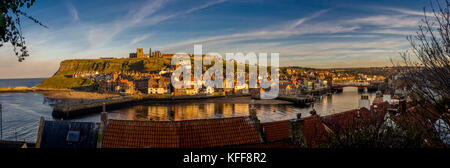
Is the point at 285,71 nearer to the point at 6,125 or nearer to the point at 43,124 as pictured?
the point at 6,125

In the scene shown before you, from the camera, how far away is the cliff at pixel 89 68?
135875mm

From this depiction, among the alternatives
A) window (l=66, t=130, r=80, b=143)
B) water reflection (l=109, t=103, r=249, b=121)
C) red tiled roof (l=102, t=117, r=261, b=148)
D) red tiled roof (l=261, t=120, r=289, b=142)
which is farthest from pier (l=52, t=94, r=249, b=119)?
red tiled roof (l=261, t=120, r=289, b=142)

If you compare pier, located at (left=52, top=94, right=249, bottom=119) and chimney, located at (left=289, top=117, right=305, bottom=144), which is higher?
chimney, located at (left=289, top=117, right=305, bottom=144)

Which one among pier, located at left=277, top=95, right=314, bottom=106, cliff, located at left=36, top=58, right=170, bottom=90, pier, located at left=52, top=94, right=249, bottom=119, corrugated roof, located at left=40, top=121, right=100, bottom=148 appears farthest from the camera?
cliff, located at left=36, top=58, right=170, bottom=90

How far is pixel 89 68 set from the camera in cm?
19225

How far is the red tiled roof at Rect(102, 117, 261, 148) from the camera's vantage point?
473 inches

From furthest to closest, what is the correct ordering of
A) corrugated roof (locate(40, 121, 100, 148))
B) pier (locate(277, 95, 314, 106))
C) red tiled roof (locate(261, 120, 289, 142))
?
pier (locate(277, 95, 314, 106)), corrugated roof (locate(40, 121, 100, 148)), red tiled roof (locate(261, 120, 289, 142))

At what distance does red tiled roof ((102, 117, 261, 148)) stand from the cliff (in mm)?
117448

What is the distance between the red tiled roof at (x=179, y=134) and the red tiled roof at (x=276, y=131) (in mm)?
546

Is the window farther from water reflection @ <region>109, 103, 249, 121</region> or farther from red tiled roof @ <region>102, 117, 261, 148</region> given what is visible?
water reflection @ <region>109, 103, 249, 121</region>

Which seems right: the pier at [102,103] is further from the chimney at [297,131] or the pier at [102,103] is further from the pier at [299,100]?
the chimney at [297,131]
